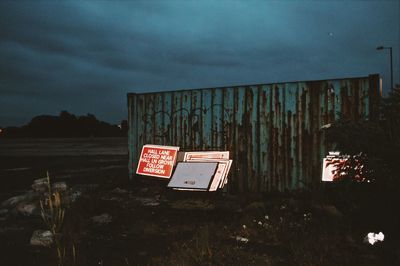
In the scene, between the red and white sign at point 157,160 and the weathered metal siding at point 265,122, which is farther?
the red and white sign at point 157,160

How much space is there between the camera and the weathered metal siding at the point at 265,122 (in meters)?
7.62

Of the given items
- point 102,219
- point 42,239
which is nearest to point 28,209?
point 102,219

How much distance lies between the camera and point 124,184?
9578 mm

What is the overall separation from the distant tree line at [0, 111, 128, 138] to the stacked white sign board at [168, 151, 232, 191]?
73946 millimetres

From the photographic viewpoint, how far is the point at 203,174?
7.57 meters

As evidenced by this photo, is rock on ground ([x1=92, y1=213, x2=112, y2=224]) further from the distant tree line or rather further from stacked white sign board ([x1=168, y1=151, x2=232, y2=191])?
the distant tree line

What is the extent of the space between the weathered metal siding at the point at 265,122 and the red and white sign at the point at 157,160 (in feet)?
1.27

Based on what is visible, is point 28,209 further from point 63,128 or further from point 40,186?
point 63,128

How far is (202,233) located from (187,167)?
3.15 m

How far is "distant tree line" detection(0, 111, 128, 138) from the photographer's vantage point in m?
81.6

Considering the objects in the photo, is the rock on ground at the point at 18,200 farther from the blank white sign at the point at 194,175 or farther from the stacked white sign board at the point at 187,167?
the blank white sign at the point at 194,175

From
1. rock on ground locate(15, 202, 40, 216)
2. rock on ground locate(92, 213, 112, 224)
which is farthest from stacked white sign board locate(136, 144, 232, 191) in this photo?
rock on ground locate(15, 202, 40, 216)

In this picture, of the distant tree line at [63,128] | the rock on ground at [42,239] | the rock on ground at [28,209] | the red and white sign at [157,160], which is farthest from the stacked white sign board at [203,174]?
the distant tree line at [63,128]

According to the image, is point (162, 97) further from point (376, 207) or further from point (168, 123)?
point (376, 207)
